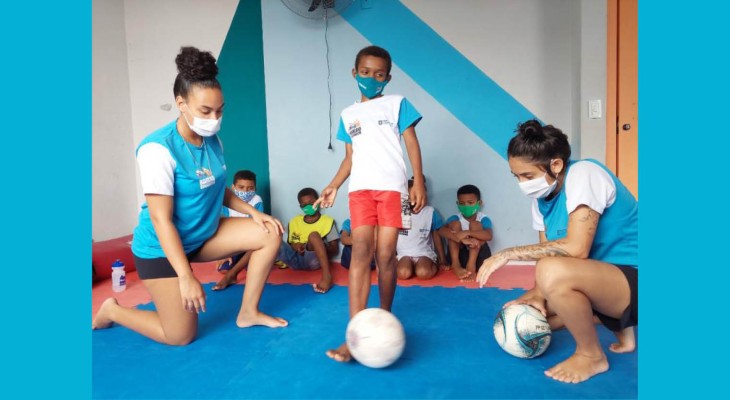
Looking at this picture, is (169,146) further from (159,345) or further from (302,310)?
(302,310)

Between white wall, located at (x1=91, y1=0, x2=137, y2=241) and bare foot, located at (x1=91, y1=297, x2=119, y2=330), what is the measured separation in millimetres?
2267

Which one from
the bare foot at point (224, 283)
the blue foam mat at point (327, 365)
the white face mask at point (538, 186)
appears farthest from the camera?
the bare foot at point (224, 283)

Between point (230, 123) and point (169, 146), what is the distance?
2511mm

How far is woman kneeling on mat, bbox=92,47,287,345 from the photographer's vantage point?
2.30 meters

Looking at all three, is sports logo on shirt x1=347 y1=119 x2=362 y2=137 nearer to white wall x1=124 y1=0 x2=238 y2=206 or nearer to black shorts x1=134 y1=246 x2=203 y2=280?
black shorts x1=134 y1=246 x2=203 y2=280

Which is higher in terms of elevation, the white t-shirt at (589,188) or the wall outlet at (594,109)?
the wall outlet at (594,109)

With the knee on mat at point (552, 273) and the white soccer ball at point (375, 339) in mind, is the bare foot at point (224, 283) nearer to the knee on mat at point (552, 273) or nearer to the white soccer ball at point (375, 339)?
the white soccer ball at point (375, 339)

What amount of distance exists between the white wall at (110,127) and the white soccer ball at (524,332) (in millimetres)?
4148

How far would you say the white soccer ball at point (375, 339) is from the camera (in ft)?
6.77

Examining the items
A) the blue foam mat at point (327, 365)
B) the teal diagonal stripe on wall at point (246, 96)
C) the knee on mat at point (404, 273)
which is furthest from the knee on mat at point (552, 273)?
the teal diagonal stripe on wall at point (246, 96)

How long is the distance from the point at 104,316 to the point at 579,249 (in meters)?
2.53

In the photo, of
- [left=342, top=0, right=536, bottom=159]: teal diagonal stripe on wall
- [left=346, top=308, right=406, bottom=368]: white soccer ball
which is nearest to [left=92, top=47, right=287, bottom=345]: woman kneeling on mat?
[left=346, top=308, right=406, bottom=368]: white soccer ball

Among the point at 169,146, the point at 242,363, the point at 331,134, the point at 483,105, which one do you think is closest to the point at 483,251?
the point at 483,105

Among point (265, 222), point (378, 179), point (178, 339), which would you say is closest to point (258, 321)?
point (178, 339)
